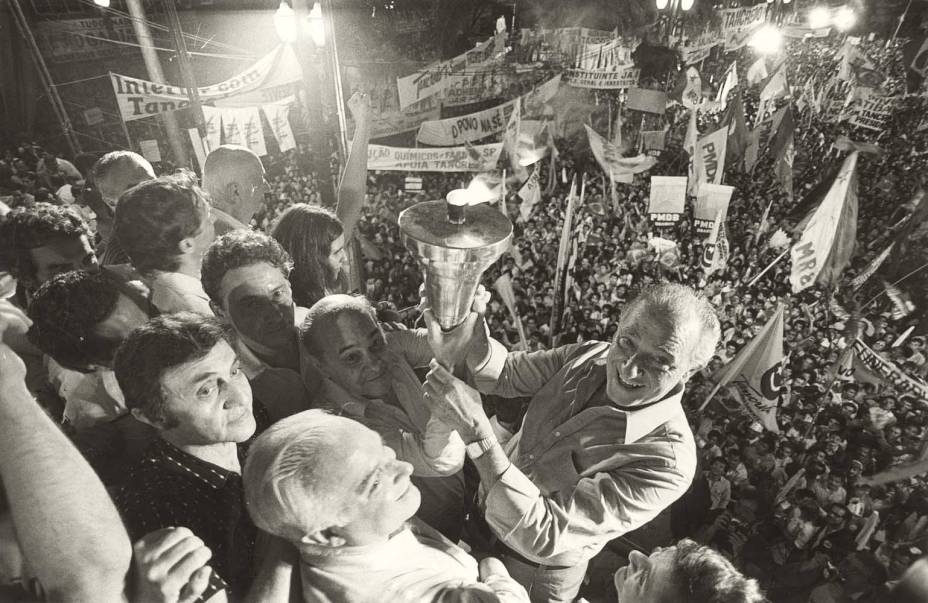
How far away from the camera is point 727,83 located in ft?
52.5

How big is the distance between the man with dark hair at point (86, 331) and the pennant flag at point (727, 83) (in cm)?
1673

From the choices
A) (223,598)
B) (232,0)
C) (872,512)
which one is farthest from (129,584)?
(232,0)

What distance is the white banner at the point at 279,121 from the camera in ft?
27.9

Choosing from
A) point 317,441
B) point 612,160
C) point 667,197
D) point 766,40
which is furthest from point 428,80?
point 766,40

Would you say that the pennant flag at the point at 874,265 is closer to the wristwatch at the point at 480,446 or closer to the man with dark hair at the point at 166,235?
the wristwatch at the point at 480,446

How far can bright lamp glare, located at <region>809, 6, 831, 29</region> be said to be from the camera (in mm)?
29094

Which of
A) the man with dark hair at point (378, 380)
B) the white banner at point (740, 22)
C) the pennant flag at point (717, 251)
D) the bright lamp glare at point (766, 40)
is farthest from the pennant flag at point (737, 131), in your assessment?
the white banner at point (740, 22)

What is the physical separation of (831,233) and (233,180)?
7.47m

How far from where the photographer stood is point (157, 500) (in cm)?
149

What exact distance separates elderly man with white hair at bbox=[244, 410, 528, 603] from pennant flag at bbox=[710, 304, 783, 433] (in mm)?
5027

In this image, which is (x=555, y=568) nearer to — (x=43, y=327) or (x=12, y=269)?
(x=43, y=327)

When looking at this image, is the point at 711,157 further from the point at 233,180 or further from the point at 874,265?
the point at 233,180

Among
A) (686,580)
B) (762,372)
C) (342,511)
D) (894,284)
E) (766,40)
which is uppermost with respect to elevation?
(766,40)

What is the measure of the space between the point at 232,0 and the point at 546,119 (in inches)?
313
